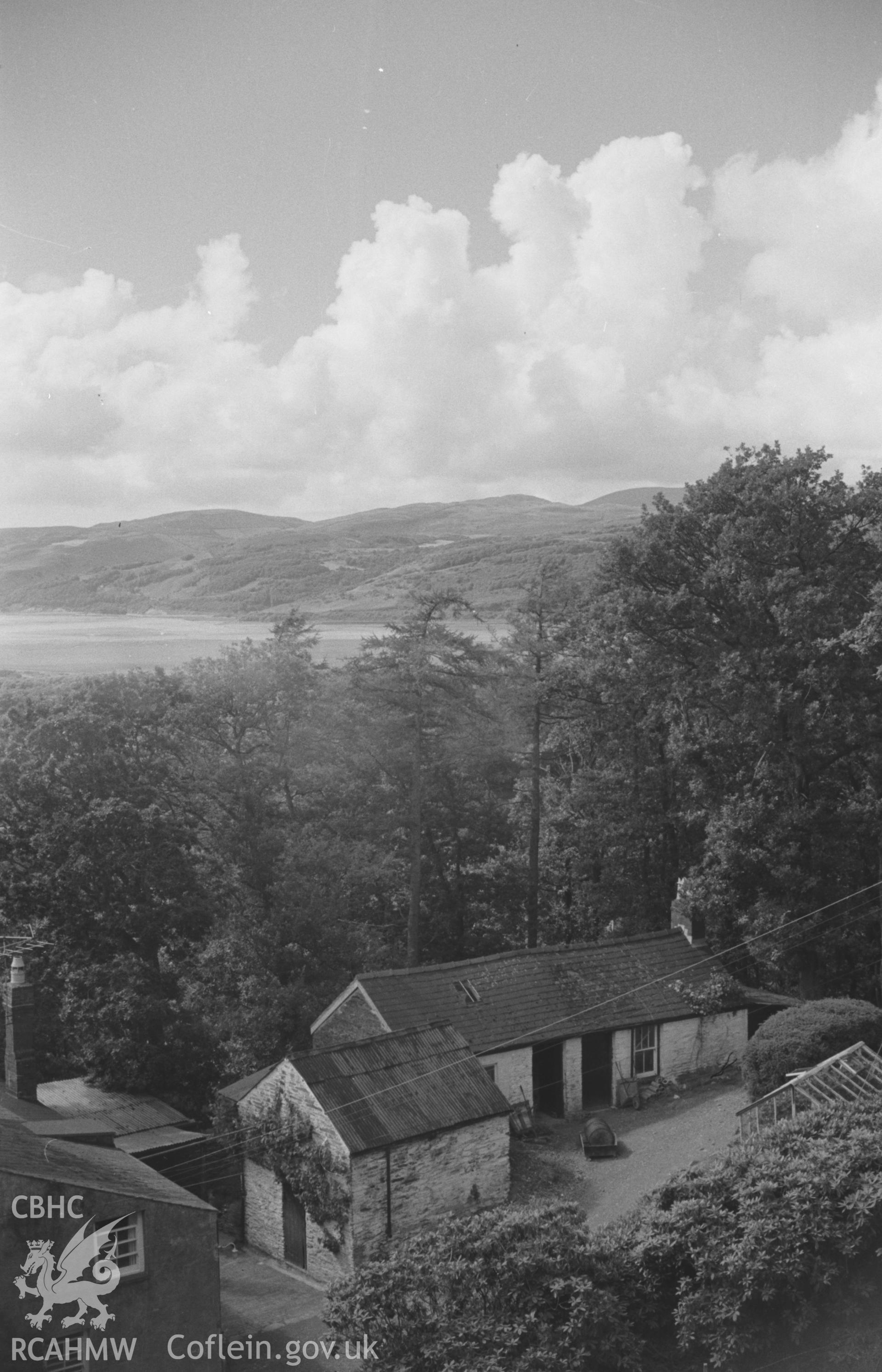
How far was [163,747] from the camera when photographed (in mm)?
32812

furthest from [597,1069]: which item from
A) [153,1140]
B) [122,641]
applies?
[122,641]

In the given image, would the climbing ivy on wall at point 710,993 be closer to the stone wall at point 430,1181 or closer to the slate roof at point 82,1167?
the stone wall at point 430,1181

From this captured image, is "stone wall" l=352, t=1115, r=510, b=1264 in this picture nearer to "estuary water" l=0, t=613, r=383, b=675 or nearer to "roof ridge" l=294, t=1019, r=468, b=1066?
"roof ridge" l=294, t=1019, r=468, b=1066

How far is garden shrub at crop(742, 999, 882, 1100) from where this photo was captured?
936 inches

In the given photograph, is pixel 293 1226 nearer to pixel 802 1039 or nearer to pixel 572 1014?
pixel 572 1014

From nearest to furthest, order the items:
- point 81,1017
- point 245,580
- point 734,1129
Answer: point 734,1129, point 81,1017, point 245,580

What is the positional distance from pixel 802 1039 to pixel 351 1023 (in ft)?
32.8

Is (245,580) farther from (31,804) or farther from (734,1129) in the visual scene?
(734,1129)

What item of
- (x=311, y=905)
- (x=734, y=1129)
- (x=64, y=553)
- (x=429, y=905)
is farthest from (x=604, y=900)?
(x=64, y=553)

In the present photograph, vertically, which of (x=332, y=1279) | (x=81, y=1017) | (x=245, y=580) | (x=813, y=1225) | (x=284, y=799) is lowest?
(x=332, y=1279)

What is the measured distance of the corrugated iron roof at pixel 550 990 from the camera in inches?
1035

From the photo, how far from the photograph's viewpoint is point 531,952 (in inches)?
1150

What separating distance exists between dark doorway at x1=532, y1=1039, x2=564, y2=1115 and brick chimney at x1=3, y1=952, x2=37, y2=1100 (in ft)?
37.7

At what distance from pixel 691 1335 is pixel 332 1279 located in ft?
30.0
